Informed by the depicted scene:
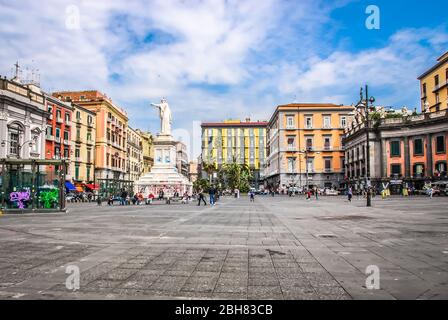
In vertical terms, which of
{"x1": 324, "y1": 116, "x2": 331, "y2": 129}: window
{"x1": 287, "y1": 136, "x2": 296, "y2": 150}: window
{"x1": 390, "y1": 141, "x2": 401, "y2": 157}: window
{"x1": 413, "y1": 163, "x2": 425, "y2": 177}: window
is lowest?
{"x1": 413, "y1": 163, "x2": 425, "y2": 177}: window

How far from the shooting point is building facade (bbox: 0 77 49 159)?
34688mm

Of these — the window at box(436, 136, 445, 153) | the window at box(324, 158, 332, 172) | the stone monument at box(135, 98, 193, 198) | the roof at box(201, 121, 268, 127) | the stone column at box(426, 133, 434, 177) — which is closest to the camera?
the stone monument at box(135, 98, 193, 198)

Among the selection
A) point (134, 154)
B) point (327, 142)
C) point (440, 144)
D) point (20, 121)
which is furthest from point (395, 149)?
point (134, 154)

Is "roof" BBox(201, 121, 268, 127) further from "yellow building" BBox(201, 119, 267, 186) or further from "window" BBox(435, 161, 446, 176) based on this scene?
"window" BBox(435, 161, 446, 176)

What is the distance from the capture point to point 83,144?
5919 centimetres

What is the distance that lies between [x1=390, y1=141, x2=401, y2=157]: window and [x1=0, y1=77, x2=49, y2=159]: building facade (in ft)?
157

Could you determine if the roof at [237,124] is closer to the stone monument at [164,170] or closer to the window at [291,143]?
the window at [291,143]

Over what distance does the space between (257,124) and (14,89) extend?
287 ft

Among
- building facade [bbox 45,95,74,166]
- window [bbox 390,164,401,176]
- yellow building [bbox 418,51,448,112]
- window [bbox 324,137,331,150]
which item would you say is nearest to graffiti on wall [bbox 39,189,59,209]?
building facade [bbox 45,95,74,166]

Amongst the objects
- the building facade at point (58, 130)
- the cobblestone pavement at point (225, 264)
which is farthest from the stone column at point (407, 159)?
the building facade at point (58, 130)

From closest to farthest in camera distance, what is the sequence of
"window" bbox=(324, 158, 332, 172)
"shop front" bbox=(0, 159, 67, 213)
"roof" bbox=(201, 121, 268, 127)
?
"shop front" bbox=(0, 159, 67, 213) → "window" bbox=(324, 158, 332, 172) → "roof" bbox=(201, 121, 268, 127)

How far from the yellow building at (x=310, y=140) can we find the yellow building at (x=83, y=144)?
38788 mm

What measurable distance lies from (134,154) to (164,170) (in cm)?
5354

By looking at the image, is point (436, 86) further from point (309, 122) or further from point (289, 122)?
point (289, 122)
